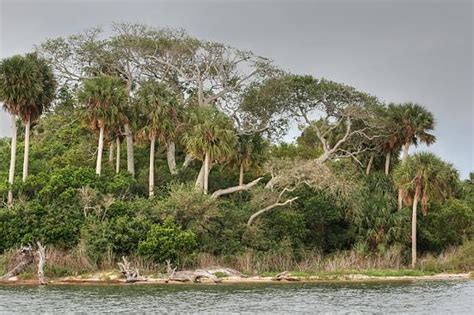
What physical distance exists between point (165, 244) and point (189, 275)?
300cm

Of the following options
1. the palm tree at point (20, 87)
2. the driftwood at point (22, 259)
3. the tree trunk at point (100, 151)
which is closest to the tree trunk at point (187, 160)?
the tree trunk at point (100, 151)

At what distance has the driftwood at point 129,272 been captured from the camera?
2068 inches

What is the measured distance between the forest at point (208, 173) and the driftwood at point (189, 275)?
1727 millimetres

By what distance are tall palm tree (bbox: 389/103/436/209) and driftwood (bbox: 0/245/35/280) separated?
113 feet

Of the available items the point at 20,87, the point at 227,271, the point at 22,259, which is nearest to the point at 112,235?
the point at 22,259

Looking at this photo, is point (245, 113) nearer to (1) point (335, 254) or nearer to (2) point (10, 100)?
(1) point (335, 254)

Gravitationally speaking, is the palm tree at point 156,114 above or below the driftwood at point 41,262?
above

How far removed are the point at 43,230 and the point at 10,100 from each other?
1266cm

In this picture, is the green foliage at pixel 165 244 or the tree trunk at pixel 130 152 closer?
the green foliage at pixel 165 244

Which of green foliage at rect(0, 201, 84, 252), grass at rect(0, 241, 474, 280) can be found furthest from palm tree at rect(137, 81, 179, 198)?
grass at rect(0, 241, 474, 280)

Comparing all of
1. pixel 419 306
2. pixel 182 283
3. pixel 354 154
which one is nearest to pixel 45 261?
pixel 182 283

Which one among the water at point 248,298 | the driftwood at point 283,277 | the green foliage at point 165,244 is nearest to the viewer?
the water at point 248,298

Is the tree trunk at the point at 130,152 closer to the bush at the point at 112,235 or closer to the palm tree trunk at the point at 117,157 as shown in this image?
the palm tree trunk at the point at 117,157

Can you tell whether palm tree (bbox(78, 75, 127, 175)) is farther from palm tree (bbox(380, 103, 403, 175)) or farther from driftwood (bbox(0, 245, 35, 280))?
palm tree (bbox(380, 103, 403, 175))
